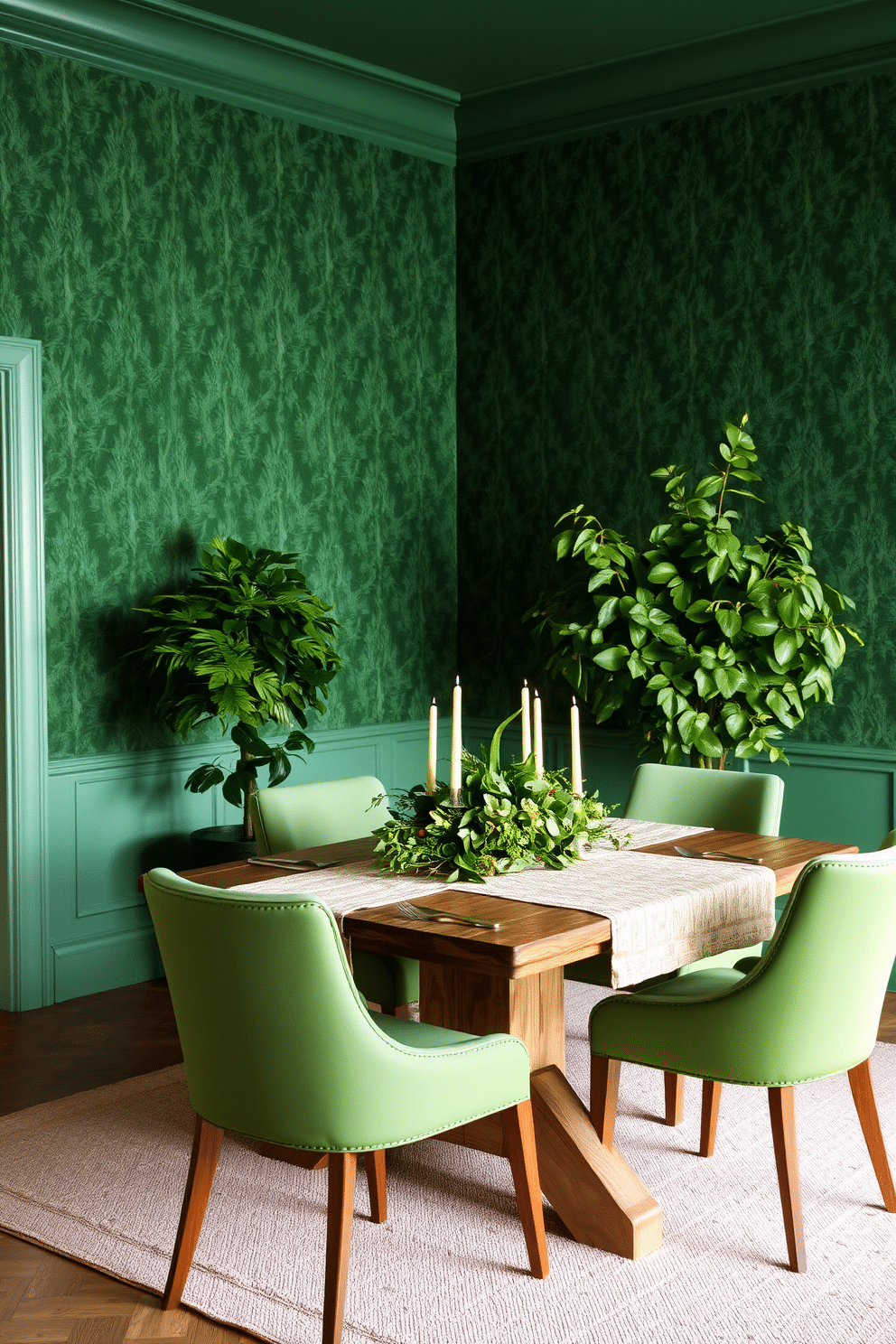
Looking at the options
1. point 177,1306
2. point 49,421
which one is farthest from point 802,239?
point 177,1306

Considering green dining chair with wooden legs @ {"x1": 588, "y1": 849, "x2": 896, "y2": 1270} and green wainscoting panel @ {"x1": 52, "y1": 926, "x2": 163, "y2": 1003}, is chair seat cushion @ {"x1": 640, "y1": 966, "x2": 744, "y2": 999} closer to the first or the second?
green dining chair with wooden legs @ {"x1": 588, "y1": 849, "x2": 896, "y2": 1270}

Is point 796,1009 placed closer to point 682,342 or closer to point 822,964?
point 822,964

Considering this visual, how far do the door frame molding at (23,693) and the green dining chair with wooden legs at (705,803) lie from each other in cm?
194

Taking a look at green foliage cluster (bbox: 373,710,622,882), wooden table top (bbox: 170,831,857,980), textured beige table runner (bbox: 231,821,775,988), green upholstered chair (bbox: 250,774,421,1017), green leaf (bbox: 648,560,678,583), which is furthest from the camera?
green leaf (bbox: 648,560,678,583)

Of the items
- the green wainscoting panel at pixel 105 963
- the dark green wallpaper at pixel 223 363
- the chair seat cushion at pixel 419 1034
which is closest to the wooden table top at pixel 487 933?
the chair seat cushion at pixel 419 1034

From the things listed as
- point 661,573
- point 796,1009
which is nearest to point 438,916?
point 796,1009

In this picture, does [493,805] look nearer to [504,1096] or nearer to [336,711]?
[504,1096]

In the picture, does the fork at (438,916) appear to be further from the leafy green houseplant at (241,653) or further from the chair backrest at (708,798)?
the leafy green houseplant at (241,653)

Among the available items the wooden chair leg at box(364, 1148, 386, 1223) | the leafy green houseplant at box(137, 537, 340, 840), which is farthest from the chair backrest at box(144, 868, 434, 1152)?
the leafy green houseplant at box(137, 537, 340, 840)

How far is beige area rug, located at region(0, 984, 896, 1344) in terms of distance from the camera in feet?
8.28

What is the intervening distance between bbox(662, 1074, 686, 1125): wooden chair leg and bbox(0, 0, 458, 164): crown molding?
12.5 ft

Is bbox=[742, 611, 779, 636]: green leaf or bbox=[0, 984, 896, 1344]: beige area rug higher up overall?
bbox=[742, 611, 779, 636]: green leaf

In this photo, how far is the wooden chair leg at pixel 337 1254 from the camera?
2.33 m

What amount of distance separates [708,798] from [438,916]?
5.08 feet
